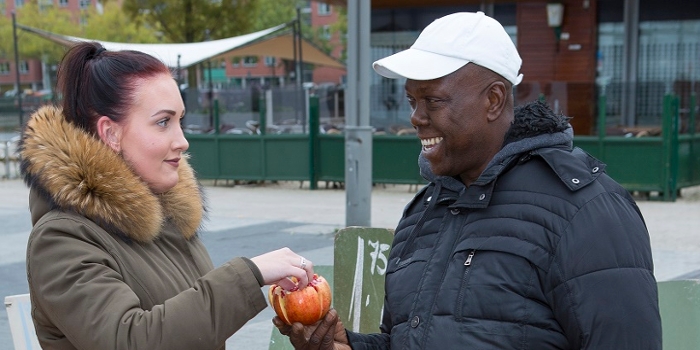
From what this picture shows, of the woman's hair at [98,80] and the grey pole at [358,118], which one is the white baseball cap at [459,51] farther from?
the grey pole at [358,118]

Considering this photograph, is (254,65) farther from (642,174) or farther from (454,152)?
(454,152)

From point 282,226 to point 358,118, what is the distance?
94.7 inches

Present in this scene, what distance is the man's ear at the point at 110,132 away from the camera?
7.93ft

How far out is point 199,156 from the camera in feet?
53.8

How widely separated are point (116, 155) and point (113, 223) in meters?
0.19

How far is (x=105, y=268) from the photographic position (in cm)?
223

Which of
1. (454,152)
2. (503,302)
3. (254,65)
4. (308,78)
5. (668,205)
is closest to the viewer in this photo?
(503,302)

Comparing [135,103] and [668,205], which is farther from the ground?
[135,103]

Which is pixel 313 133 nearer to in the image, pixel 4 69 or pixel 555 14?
pixel 555 14

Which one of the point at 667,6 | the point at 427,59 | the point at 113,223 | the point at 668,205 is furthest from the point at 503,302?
the point at 667,6

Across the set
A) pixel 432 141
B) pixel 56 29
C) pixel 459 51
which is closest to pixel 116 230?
pixel 432 141

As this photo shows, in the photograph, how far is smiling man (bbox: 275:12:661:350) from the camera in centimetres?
203

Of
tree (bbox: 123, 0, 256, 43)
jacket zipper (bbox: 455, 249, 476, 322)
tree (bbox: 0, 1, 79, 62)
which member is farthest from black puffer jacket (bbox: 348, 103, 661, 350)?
tree (bbox: 0, 1, 79, 62)

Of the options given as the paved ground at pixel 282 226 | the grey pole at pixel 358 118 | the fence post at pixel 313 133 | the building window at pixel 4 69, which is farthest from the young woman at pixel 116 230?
the building window at pixel 4 69
